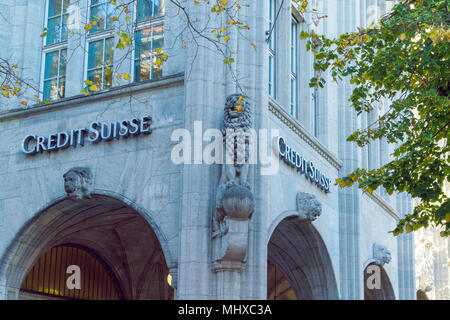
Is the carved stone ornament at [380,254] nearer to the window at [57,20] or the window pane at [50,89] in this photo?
the window pane at [50,89]

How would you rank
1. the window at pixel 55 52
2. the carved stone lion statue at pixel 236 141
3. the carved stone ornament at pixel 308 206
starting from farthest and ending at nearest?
the carved stone ornament at pixel 308 206 → the window at pixel 55 52 → the carved stone lion statue at pixel 236 141

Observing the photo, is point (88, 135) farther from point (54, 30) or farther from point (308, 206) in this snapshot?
point (308, 206)

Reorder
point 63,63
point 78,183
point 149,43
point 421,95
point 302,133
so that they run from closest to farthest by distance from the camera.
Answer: point 421,95 < point 78,183 < point 149,43 < point 63,63 < point 302,133

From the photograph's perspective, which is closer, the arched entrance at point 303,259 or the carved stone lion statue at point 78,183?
the carved stone lion statue at point 78,183

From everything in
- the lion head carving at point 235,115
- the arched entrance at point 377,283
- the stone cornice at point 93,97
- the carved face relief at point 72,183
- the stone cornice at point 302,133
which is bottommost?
the arched entrance at point 377,283

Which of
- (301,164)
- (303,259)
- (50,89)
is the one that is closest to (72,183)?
(50,89)

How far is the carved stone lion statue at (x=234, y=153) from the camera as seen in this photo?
65.5ft

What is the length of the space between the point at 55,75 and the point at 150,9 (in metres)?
3.43

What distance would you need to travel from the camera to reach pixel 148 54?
75.7 feet

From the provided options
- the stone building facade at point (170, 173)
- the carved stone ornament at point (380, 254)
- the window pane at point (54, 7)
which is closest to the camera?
the stone building facade at point (170, 173)

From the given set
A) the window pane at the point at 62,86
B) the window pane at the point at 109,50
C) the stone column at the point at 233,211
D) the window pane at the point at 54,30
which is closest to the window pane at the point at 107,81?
the window pane at the point at 109,50

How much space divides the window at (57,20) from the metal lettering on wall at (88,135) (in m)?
3.20
